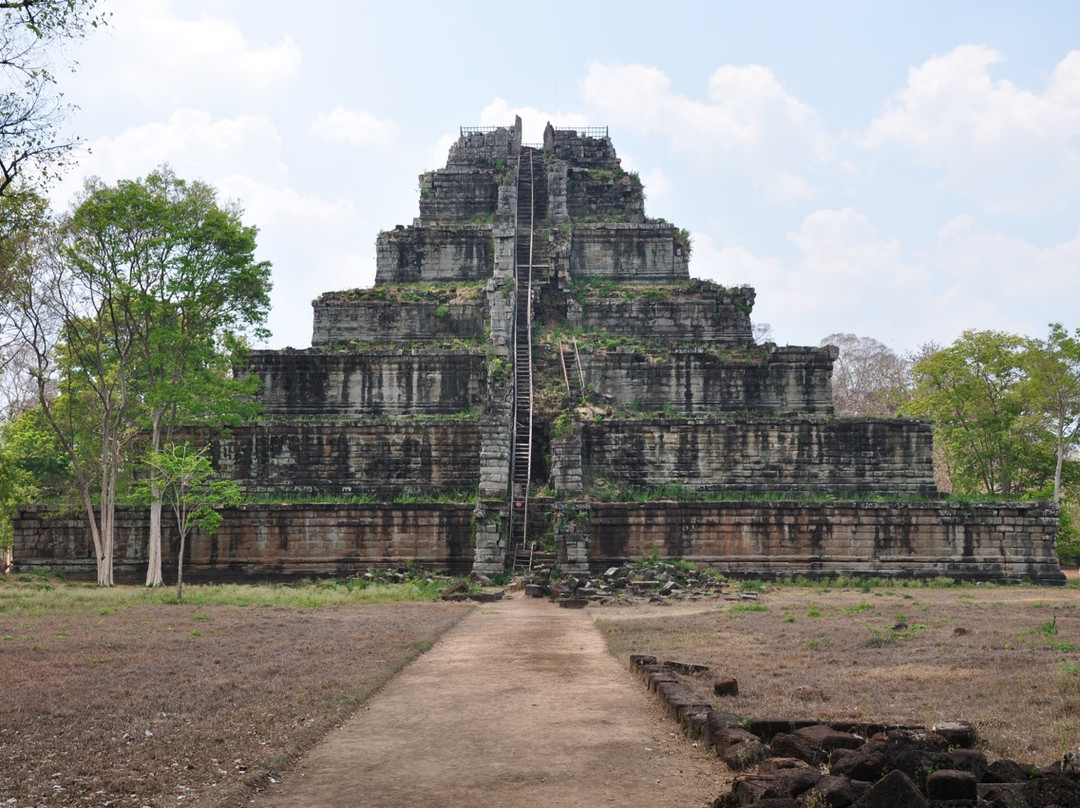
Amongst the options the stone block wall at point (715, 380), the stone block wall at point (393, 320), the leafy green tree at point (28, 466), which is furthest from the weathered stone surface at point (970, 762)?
the stone block wall at point (393, 320)

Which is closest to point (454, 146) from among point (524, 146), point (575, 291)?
point (524, 146)

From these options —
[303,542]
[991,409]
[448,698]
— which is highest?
[991,409]

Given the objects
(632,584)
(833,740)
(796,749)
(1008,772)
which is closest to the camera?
(1008,772)

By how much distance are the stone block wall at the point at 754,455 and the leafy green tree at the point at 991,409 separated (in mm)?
6563

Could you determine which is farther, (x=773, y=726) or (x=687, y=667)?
(x=687, y=667)

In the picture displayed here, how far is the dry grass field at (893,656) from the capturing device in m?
8.45

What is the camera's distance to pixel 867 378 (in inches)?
2325

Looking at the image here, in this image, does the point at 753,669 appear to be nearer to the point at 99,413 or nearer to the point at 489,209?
the point at 99,413

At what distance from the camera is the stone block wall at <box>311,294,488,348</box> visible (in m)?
32.7

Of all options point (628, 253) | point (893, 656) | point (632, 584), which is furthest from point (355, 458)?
point (893, 656)

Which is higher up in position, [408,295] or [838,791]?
[408,295]

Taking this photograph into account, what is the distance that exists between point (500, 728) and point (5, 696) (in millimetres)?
5092

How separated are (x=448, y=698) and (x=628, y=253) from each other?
2788cm

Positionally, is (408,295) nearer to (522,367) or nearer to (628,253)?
(522,367)
